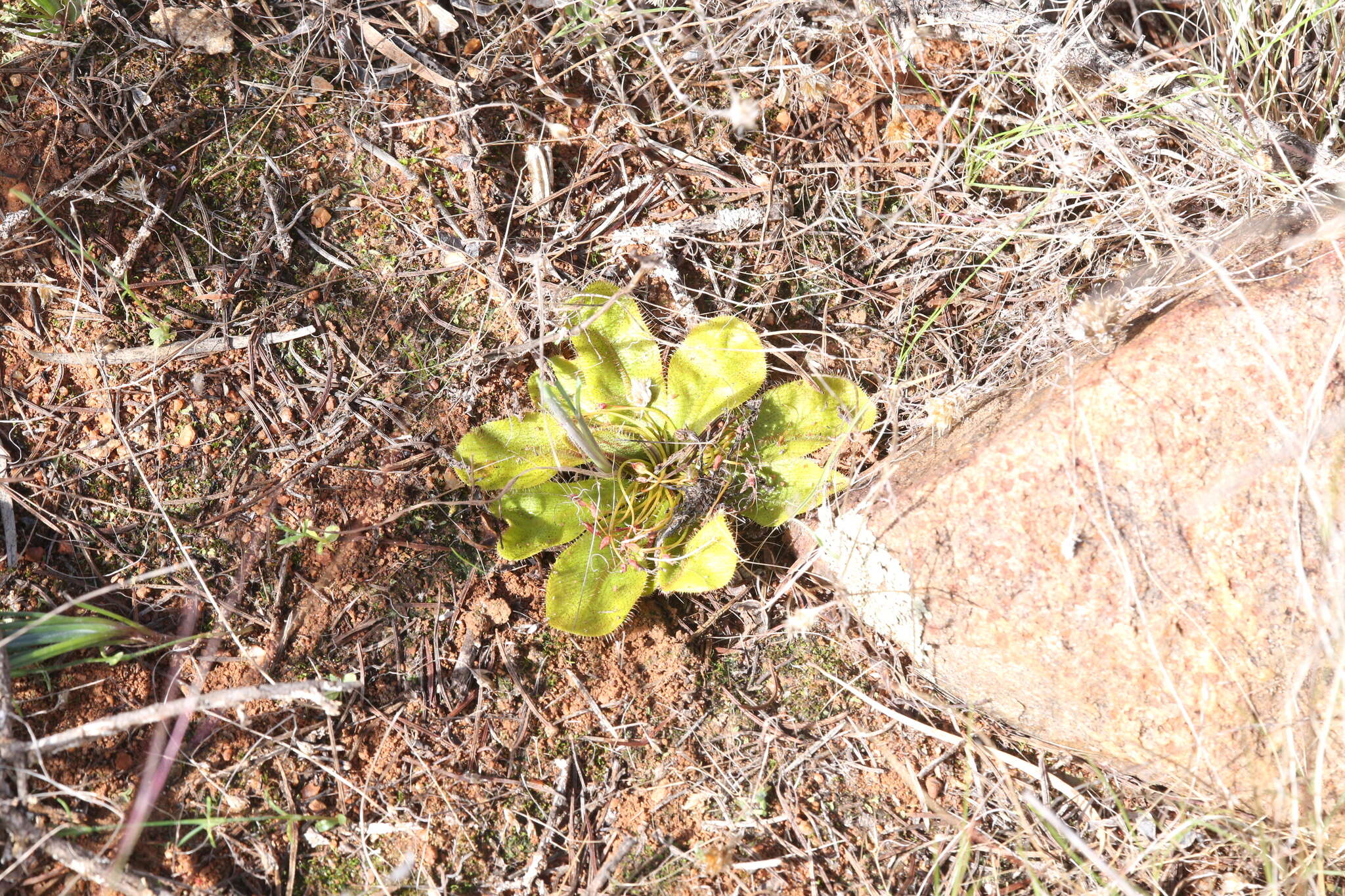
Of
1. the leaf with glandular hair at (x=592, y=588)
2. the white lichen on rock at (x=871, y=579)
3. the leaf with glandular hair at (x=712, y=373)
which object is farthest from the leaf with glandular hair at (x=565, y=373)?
the white lichen on rock at (x=871, y=579)

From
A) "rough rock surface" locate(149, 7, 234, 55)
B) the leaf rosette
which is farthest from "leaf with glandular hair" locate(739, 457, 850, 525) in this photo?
"rough rock surface" locate(149, 7, 234, 55)

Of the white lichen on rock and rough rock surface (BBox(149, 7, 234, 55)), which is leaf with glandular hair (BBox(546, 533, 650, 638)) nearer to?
the white lichen on rock

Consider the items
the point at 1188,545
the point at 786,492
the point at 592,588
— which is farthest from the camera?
the point at 786,492

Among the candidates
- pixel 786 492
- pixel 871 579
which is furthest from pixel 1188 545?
pixel 786 492

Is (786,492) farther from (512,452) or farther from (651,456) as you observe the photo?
(512,452)

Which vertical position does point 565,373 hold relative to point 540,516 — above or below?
above

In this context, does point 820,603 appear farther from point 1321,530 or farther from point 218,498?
point 218,498
